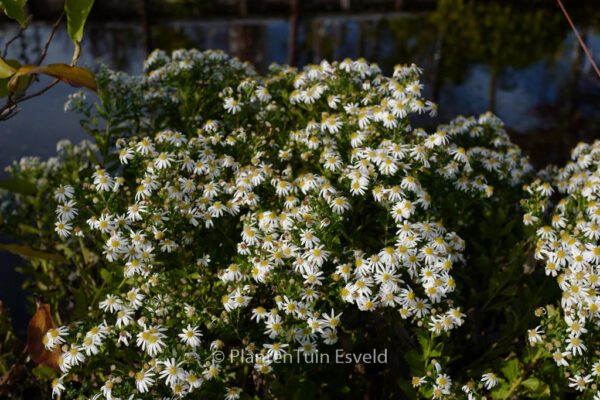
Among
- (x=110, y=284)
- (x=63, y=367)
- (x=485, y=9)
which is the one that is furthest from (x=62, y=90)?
(x=485, y=9)

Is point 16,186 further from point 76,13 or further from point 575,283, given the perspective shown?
point 575,283

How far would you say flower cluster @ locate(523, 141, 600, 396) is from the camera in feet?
5.77

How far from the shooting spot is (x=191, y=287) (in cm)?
190

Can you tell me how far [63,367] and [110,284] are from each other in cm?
41

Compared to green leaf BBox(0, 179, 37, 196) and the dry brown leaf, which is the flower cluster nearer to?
the dry brown leaf

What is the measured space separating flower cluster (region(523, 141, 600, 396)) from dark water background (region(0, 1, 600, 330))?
2.65 metres

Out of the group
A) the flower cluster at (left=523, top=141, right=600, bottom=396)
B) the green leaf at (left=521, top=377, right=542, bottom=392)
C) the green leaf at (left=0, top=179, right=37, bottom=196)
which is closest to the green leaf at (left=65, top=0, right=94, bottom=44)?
the green leaf at (left=0, top=179, right=37, bottom=196)

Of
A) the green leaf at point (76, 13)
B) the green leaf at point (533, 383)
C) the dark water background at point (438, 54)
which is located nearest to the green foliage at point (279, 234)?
the green leaf at point (533, 383)

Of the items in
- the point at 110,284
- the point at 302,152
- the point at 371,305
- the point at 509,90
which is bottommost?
the point at 509,90

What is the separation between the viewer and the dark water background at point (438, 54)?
491 cm

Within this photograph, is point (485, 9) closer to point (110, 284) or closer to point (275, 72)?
point (275, 72)

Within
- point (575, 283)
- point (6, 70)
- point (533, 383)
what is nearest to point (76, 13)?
point (6, 70)

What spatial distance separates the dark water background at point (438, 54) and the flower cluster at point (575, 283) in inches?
104

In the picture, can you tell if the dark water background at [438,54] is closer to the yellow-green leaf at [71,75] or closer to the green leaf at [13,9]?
the green leaf at [13,9]
